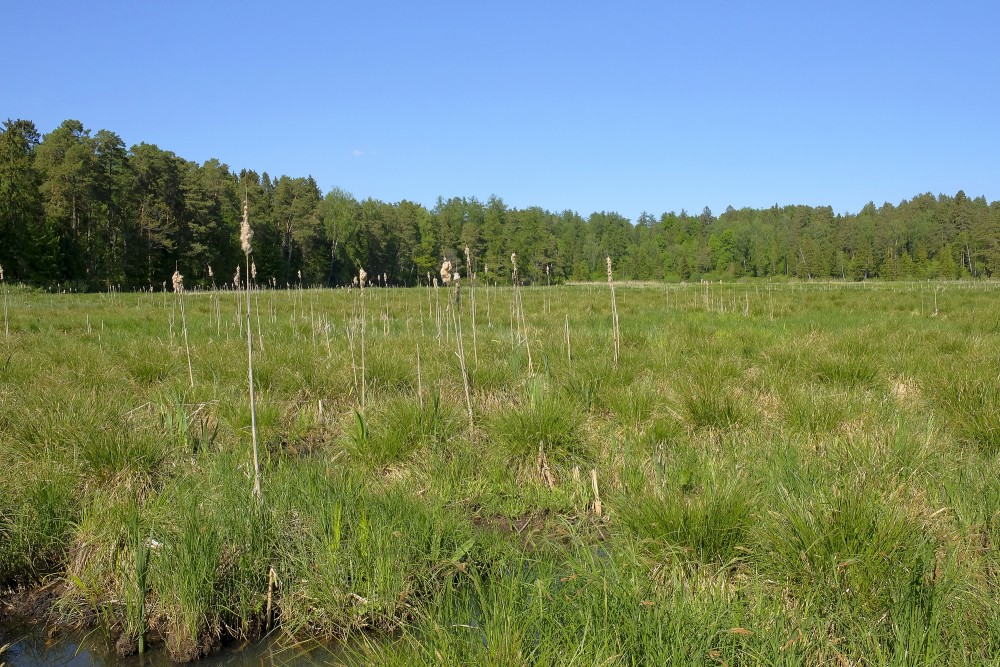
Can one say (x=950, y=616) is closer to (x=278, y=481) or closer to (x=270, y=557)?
(x=270, y=557)

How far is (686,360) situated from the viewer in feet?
23.9

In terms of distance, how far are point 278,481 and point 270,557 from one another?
722 mm

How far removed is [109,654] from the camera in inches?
119

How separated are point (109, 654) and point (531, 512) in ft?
8.33

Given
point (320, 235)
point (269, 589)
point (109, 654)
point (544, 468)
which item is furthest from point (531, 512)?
point (320, 235)

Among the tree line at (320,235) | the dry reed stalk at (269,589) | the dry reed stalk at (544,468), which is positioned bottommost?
the dry reed stalk at (269,589)

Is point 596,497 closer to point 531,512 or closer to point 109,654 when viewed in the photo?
point 531,512

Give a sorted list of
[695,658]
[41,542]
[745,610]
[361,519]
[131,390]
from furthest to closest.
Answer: [131,390]
[41,542]
[361,519]
[745,610]
[695,658]

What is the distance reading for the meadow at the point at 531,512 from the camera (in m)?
2.42

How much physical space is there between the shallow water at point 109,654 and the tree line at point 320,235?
8.53 feet

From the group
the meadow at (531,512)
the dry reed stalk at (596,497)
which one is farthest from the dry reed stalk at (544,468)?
the dry reed stalk at (596,497)

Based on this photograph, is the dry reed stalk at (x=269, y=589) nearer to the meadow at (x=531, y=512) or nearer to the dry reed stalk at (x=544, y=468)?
the meadow at (x=531, y=512)

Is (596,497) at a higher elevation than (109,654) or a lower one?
higher

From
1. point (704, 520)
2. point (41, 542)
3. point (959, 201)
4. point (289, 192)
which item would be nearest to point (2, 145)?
point (289, 192)
